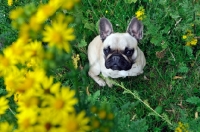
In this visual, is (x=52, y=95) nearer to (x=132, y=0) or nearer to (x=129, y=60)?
(x=129, y=60)

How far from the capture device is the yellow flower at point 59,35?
1266 mm

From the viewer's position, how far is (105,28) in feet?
10.3

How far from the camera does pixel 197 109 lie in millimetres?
2990

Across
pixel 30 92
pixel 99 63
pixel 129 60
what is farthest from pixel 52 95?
pixel 99 63

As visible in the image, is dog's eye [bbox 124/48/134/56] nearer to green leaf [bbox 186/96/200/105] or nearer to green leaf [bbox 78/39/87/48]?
green leaf [bbox 78/39/87/48]

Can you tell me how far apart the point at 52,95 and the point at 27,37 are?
23cm

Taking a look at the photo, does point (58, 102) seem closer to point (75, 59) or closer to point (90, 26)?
point (75, 59)

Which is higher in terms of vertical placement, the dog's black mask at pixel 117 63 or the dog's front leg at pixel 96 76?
the dog's black mask at pixel 117 63

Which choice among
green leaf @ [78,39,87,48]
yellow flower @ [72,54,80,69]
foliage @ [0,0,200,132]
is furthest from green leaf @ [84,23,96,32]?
yellow flower @ [72,54,80,69]

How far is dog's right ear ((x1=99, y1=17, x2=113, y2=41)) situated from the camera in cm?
310

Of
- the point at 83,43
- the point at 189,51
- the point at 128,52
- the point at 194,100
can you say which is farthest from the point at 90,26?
the point at 194,100

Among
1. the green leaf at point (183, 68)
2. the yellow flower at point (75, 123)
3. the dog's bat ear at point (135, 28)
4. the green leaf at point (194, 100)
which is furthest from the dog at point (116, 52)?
the yellow flower at point (75, 123)

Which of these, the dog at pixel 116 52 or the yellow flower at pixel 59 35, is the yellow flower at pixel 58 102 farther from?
the dog at pixel 116 52

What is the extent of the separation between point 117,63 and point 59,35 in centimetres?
171
